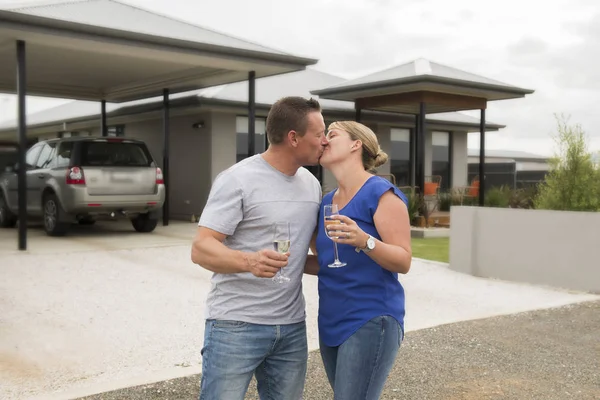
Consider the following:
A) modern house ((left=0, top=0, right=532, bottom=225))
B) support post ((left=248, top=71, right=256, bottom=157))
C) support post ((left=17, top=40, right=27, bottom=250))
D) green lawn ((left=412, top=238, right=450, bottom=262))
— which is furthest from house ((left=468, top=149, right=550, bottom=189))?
support post ((left=17, top=40, right=27, bottom=250))

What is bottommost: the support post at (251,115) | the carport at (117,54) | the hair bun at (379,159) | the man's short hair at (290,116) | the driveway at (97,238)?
the driveway at (97,238)

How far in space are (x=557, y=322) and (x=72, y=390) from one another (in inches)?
194

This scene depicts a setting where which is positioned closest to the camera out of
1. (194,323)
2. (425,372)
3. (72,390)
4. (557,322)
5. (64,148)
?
(72,390)

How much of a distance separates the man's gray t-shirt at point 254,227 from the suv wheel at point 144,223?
10.7 metres

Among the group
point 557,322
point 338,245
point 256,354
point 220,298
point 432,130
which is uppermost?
point 432,130

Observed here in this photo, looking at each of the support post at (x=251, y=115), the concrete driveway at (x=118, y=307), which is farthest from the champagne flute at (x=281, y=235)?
the support post at (x=251, y=115)

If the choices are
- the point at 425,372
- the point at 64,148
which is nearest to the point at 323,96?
the point at 64,148

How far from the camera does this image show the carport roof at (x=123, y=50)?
10.2 meters

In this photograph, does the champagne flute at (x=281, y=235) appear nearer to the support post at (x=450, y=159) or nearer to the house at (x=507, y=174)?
the house at (x=507, y=174)

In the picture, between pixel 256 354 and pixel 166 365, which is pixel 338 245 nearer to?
pixel 256 354

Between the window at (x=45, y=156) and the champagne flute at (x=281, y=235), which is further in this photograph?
the window at (x=45, y=156)

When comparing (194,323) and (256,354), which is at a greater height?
(256,354)

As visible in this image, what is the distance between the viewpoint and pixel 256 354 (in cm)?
278

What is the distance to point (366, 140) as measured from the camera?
2834 mm
